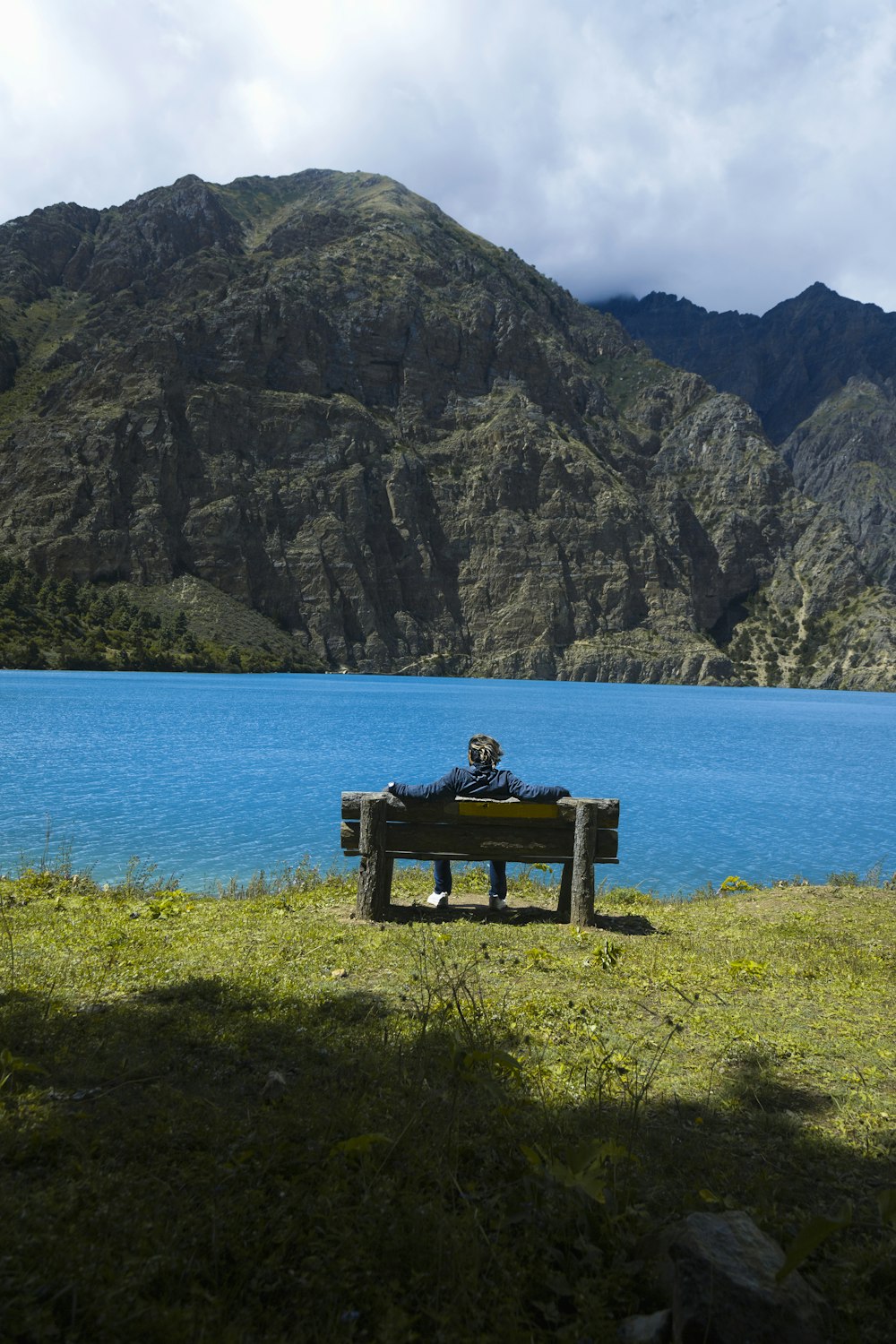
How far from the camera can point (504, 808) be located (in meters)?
8.93

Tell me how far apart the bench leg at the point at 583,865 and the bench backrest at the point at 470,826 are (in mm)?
29

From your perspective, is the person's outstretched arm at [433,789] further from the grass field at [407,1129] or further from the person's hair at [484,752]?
the grass field at [407,1129]

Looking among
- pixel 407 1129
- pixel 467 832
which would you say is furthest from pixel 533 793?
pixel 407 1129

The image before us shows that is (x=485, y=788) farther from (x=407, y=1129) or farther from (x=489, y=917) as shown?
(x=407, y=1129)

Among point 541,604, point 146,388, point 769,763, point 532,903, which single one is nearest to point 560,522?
point 541,604

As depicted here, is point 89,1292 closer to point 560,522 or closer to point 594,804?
point 594,804

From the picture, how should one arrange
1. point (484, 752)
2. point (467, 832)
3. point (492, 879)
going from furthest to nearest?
1. point (492, 879)
2. point (484, 752)
3. point (467, 832)

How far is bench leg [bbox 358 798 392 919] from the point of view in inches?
346

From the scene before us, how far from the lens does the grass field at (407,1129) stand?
2861mm

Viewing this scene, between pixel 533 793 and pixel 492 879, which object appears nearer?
pixel 533 793

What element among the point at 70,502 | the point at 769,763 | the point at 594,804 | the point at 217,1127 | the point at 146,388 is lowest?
the point at 769,763

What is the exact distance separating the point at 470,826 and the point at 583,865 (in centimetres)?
135

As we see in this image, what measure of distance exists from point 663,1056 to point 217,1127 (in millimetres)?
3003

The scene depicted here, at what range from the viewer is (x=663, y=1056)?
5.45 m
